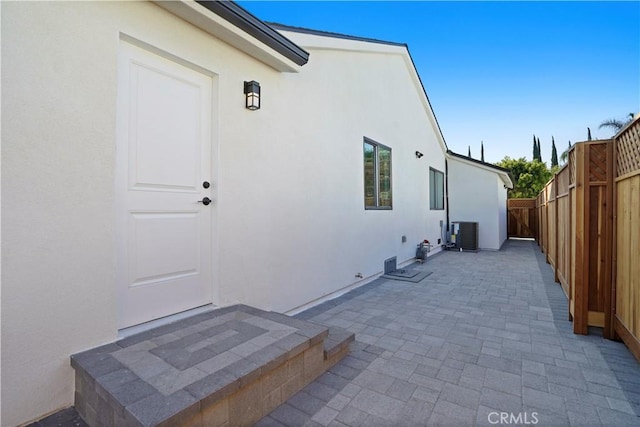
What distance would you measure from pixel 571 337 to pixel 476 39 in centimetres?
755

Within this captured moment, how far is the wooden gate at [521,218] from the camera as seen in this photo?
1395 centimetres

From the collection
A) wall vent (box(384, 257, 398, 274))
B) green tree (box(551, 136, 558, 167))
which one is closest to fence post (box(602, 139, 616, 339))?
wall vent (box(384, 257, 398, 274))

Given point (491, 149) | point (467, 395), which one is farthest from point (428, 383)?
point (491, 149)

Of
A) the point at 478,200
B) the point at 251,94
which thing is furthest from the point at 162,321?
the point at 478,200

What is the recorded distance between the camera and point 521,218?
14250 millimetres

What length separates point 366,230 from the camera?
565 centimetres

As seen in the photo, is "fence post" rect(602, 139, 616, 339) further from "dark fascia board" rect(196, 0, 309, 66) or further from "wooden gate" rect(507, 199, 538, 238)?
"wooden gate" rect(507, 199, 538, 238)

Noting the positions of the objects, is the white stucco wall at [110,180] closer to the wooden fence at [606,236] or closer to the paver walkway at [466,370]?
the paver walkway at [466,370]

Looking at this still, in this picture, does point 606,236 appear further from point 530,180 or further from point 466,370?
point 530,180

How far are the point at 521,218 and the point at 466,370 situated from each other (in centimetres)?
1445

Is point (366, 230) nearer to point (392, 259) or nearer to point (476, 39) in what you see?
point (392, 259)

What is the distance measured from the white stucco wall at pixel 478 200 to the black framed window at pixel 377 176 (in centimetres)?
562

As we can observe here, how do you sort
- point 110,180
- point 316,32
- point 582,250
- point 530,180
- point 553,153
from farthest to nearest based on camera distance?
1. point 553,153
2. point 530,180
3. point 316,32
4. point 582,250
5. point 110,180

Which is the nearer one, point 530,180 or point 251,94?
point 251,94
